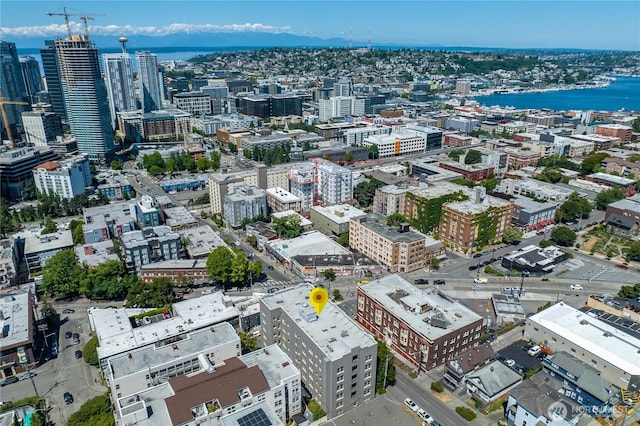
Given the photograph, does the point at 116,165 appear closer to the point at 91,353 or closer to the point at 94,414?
the point at 91,353

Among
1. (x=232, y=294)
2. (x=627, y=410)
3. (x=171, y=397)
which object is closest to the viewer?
(x=171, y=397)

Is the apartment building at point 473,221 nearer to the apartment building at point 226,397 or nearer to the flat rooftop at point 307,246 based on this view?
the flat rooftop at point 307,246

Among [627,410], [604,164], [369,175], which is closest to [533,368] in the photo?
[627,410]

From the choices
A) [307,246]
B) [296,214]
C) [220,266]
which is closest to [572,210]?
[307,246]

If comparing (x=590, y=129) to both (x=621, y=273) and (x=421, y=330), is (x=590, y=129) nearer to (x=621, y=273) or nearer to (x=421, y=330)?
(x=621, y=273)

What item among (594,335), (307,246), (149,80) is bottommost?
(307,246)

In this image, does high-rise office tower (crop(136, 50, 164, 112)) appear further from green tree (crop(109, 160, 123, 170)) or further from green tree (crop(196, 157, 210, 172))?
green tree (crop(196, 157, 210, 172))
